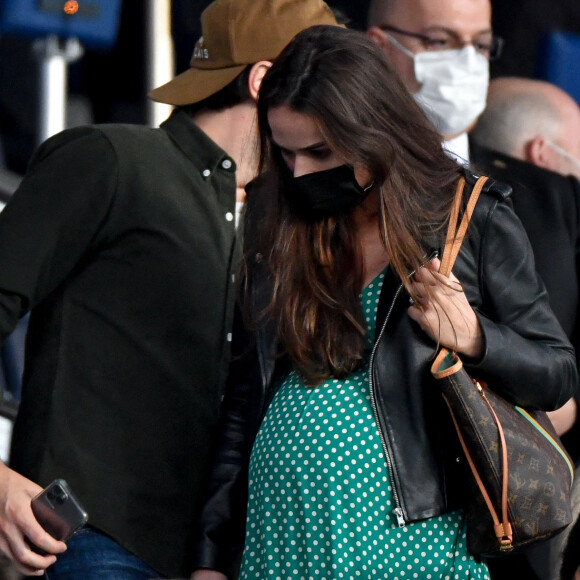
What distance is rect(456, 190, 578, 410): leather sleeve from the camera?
2.00m

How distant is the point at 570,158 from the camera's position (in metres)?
4.13

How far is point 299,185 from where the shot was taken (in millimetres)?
2146

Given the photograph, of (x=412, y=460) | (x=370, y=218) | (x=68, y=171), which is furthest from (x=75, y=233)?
(x=412, y=460)

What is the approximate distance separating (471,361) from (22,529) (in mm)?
810

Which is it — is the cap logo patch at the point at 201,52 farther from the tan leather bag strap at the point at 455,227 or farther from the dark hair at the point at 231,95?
the tan leather bag strap at the point at 455,227

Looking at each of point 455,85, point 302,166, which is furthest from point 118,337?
point 455,85

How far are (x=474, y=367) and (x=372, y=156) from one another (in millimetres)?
395

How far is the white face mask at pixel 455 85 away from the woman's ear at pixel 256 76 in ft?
4.15

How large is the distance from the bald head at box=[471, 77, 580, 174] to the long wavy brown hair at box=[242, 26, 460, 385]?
6.29ft

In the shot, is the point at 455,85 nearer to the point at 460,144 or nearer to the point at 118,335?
the point at 460,144

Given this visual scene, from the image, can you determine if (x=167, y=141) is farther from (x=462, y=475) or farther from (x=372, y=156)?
(x=462, y=475)

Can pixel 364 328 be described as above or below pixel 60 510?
above

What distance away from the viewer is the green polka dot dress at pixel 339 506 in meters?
1.96

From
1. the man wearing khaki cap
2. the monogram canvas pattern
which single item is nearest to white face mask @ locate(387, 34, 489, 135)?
the man wearing khaki cap
